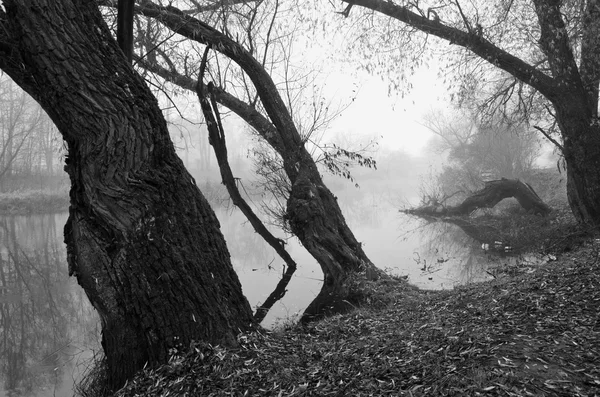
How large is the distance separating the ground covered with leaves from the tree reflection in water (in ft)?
7.45

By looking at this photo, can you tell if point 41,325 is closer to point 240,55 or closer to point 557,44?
point 240,55

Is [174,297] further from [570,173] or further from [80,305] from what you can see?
[570,173]

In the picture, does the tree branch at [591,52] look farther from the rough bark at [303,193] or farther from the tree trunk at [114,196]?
the tree trunk at [114,196]

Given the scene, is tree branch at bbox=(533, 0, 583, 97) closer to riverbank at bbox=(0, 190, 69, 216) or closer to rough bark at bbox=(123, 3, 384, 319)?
rough bark at bbox=(123, 3, 384, 319)

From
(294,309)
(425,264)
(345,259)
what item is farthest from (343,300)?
(425,264)

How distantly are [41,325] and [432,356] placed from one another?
6878mm

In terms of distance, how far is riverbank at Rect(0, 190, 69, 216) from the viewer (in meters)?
23.3

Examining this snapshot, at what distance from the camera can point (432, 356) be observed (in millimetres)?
2820

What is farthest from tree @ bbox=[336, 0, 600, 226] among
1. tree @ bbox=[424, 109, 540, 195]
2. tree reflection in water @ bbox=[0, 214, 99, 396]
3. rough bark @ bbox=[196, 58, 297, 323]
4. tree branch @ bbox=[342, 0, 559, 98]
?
tree @ bbox=[424, 109, 540, 195]

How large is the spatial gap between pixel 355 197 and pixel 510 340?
25.7 meters

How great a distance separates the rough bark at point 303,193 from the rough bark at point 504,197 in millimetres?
8874

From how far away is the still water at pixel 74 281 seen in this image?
6.00 m

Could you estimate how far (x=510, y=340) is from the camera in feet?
9.31

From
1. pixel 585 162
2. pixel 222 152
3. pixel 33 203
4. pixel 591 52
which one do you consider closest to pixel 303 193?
pixel 222 152
